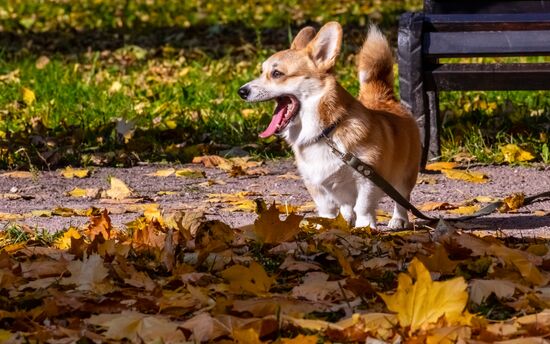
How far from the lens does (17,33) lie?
43.0 feet

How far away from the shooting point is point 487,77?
6922mm

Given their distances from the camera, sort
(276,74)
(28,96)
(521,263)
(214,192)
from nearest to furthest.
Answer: (521,263)
(276,74)
(214,192)
(28,96)

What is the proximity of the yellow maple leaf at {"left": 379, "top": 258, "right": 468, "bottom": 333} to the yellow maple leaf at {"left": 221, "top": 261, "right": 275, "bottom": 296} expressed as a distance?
24.2 inches

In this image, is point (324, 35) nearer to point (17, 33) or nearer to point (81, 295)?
point (81, 295)

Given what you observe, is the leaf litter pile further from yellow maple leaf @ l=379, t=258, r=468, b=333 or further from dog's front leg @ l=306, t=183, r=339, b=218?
dog's front leg @ l=306, t=183, r=339, b=218

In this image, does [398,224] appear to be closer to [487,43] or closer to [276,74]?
[276,74]

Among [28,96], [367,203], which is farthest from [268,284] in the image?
[28,96]

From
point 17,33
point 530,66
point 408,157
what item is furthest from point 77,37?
point 408,157

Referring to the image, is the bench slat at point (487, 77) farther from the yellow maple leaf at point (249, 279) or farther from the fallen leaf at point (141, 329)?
the fallen leaf at point (141, 329)

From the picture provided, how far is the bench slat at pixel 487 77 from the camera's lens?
6.84 m

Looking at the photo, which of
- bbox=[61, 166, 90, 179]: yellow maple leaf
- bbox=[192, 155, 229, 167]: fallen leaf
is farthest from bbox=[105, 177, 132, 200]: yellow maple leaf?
bbox=[192, 155, 229, 167]: fallen leaf

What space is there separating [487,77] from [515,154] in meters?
0.47

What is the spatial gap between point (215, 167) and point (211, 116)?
126 cm

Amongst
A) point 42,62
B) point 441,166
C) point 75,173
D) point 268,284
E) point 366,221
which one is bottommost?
point 42,62
